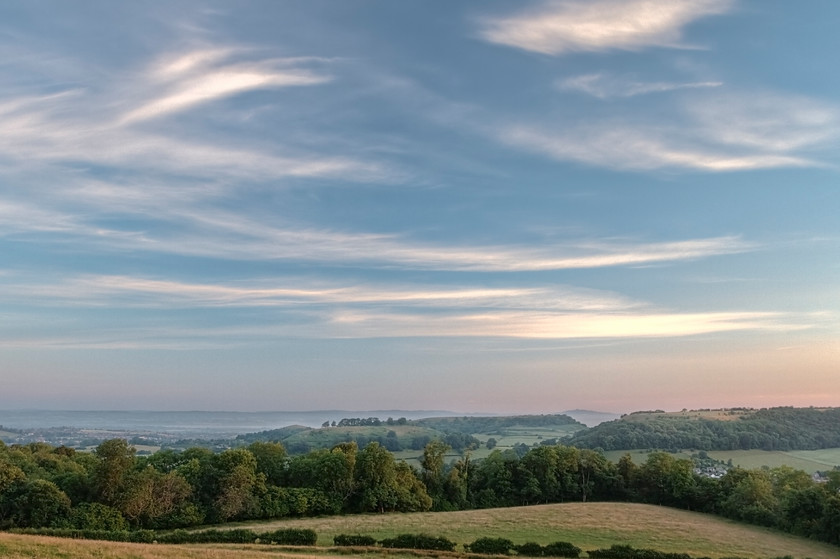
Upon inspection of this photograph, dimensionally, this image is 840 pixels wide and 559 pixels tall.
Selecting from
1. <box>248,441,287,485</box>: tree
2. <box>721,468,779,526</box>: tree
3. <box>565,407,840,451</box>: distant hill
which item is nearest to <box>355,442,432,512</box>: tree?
<box>248,441,287,485</box>: tree

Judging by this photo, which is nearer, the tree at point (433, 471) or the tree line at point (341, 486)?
the tree line at point (341, 486)

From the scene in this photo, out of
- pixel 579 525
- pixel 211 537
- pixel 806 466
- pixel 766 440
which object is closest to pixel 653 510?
pixel 579 525

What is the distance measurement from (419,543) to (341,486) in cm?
4329

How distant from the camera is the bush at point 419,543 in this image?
45.8 meters

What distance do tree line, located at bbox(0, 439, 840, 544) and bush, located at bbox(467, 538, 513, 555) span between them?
40862 millimetres

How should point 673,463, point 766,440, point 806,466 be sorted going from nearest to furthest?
point 673,463 < point 806,466 < point 766,440

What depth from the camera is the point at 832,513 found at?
69.7 metres

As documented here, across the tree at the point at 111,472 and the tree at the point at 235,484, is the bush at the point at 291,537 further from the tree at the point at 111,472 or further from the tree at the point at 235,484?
the tree at the point at 111,472

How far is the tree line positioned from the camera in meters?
68.9

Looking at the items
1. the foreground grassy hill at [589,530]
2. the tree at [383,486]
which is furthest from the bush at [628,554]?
the tree at [383,486]

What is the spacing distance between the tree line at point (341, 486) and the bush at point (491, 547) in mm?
40862

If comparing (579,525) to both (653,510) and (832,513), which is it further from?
(832,513)

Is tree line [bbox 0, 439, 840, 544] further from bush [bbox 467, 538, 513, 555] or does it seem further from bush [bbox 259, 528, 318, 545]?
bush [bbox 467, 538, 513, 555]

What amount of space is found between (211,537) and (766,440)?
182381 mm
